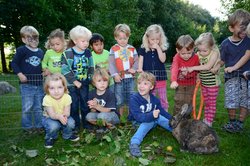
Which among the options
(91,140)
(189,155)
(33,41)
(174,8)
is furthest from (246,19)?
(174,8)

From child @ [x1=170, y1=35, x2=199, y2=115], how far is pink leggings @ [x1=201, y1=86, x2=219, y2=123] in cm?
26

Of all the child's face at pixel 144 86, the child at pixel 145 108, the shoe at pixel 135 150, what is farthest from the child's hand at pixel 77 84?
the shoe at pixel 135 150

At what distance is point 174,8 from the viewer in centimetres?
4547

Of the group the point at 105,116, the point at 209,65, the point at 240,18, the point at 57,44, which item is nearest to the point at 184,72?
the point at 209,65

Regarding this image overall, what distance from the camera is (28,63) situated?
584 centimetres

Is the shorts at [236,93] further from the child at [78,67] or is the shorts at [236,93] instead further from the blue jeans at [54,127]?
the blue jeans at [54,127]

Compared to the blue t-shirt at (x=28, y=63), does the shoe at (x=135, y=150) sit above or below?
below

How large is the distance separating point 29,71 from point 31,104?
1.91 feet

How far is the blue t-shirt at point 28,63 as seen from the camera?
18.9 feet

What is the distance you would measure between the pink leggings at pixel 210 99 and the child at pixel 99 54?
5.54ft

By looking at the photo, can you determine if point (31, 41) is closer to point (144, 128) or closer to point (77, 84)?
point (77, 84)

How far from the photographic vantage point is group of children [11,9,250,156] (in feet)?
16.9

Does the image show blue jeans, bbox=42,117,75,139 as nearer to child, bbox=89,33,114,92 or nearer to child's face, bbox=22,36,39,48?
child, bbox=89,33,114,92

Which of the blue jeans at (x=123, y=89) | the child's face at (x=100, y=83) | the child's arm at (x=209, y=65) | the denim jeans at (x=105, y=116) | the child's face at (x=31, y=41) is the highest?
the child's face at (x=31, y=41)
